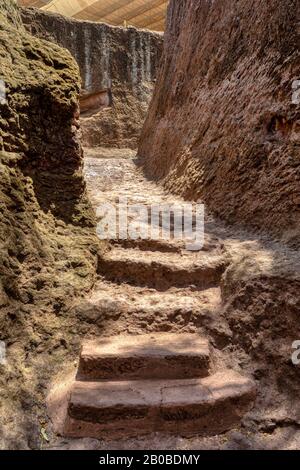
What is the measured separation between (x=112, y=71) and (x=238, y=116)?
641 centimetres

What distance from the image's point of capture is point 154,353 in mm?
2057

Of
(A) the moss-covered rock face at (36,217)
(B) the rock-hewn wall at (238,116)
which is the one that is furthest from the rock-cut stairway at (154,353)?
(B) the rock-hewn wall at (238,116)

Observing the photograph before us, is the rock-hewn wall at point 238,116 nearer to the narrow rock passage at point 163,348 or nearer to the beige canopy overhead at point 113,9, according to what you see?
the narrow rock passage at point 163,348

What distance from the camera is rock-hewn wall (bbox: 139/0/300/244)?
9.20 feet

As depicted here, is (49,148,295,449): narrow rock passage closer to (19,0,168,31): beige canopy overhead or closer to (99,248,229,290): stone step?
(99,248,229,290): stone step

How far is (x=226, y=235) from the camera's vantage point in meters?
3.09

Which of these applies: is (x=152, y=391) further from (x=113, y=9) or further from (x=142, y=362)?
(x=113, y=9)

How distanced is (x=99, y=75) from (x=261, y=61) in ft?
21.1

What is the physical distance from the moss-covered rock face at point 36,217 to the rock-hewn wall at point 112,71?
225 inches

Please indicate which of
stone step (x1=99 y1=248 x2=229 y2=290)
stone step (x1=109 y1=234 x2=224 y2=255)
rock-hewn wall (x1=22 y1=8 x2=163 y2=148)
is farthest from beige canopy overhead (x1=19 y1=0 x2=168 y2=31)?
stone step (x1=99 y1=248 x2=229 y2=290)

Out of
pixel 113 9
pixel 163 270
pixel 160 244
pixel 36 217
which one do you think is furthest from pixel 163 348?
pixel 113 9

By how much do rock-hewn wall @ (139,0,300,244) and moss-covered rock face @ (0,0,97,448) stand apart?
4.50 ft

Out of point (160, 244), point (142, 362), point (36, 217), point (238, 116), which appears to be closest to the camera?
point (142, 362)
